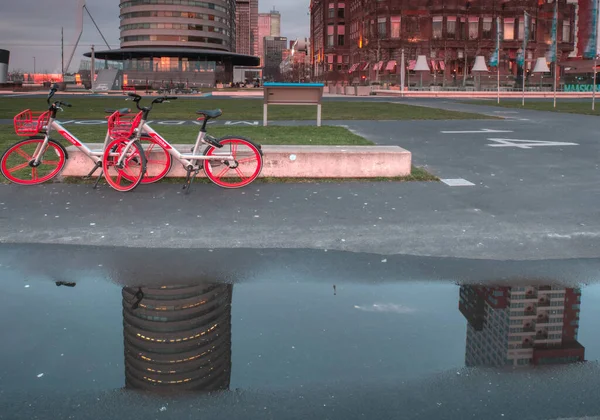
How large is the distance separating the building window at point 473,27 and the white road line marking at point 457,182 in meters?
97.0

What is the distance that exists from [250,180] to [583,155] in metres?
7.21

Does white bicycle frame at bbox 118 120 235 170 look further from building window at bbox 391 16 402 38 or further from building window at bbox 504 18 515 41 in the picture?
building window at bbox 504 18 515 41

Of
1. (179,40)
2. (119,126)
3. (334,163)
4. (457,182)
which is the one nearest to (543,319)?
(457,182)

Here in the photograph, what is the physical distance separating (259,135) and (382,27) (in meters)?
90.0

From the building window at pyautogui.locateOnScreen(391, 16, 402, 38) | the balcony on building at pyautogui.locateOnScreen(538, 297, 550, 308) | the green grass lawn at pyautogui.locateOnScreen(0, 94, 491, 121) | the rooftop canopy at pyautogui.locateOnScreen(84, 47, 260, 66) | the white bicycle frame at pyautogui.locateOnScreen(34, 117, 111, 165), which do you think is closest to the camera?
the balcony on building at pyautogui.locateOnScreen(538, 297, 550, 308)

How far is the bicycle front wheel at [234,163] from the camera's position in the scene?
373 inches

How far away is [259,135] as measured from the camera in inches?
653

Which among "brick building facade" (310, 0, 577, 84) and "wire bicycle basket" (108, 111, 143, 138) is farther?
"brick building facade" (310, 0, 577, 84)

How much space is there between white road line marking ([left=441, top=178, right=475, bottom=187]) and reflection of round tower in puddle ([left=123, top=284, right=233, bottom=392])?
556 cm

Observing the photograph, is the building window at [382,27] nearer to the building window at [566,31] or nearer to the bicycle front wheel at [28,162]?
the building window at [566,31]

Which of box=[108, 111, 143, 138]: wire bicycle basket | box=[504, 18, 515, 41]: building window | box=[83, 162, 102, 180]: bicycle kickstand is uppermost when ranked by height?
box=[504, 18, 515, 41]: building window

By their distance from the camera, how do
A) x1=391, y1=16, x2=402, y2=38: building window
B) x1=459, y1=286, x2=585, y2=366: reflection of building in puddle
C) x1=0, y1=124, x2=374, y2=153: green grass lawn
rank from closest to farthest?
x1=459, y1=286, x2=585, y2=366: reflection of building in puddle
x1=0, y1=124, x2=374, y2=153: green grass lawn
x1=391, y1=16, x2=402, y2=38: building window

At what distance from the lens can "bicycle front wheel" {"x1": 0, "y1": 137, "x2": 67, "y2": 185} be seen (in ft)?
31.3

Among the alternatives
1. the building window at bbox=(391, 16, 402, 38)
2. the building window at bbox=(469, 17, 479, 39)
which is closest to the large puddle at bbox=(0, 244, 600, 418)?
the building window at bbox=(391, 16, 402, 38)
